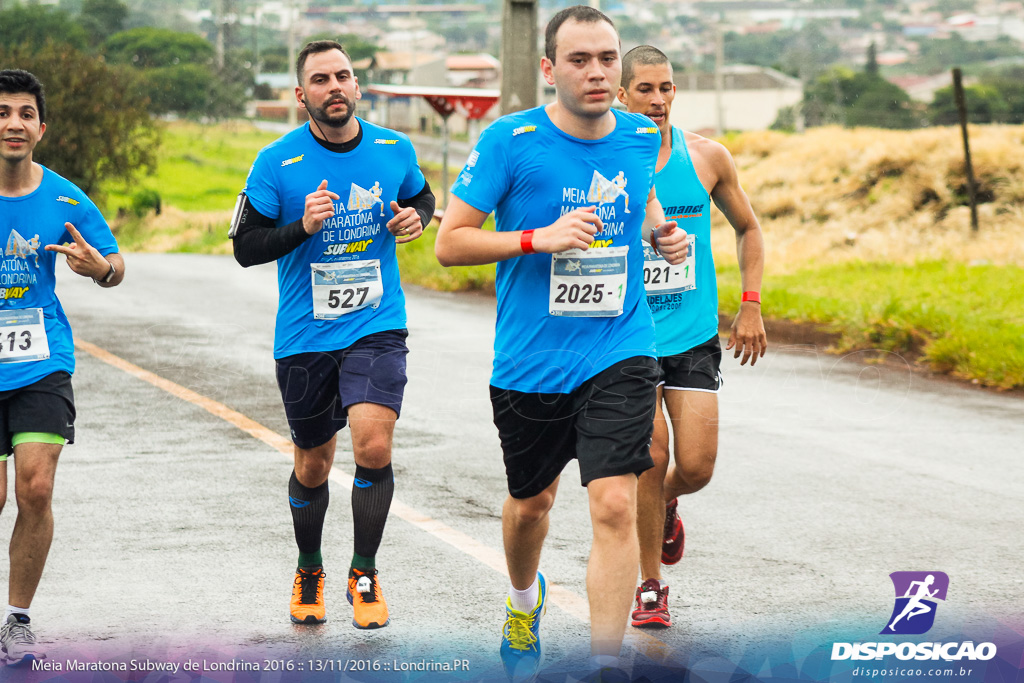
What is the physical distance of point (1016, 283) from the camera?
13.6 metres

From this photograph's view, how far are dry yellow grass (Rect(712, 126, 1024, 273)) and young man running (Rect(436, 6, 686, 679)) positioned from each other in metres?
13.1

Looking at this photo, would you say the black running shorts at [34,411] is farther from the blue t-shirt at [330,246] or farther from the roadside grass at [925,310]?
the roadside grass at [925,310]

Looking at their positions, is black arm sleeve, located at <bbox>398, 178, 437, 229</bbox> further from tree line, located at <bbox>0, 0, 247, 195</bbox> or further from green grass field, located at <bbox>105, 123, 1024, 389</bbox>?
tree line, located at <bbox>0, 0, 247, 195</bbox>

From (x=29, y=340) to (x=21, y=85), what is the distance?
87 cm

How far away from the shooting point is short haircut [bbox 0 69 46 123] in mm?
4543

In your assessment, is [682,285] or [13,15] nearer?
[682,285]

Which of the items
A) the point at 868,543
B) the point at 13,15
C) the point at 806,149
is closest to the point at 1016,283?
the point at 868,543

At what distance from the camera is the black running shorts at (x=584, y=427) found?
4.14 metres

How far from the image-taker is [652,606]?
4.96m

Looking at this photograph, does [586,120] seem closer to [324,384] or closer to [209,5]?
[324,384]

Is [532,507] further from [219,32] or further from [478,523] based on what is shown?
[219,32]

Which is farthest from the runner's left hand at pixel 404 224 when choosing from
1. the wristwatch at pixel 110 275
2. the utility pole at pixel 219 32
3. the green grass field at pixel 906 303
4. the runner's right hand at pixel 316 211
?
the utility pole at pixel 219 32

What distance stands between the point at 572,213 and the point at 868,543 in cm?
283

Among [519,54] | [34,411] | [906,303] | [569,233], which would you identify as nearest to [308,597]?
[34,411]
